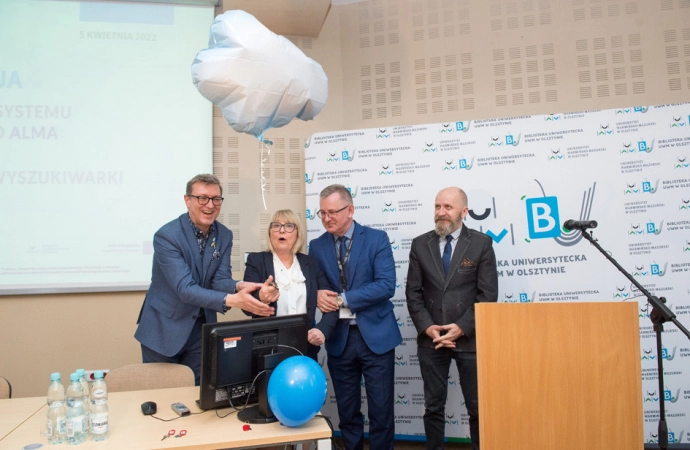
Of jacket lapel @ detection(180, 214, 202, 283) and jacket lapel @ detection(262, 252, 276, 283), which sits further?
jacket lapel @ detection(262, 252, 276, 283)

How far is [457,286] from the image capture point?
9.55 ft

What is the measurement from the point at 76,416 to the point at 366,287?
1.60m

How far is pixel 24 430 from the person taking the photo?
1.84m

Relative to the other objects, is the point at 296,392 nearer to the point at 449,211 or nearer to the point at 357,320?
the point at 357,320

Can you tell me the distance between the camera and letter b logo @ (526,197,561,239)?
347 cm

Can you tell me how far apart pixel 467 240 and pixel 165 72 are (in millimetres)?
2529

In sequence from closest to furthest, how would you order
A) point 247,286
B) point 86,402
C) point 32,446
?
point 32,446 < point 86,402 < point 247,286

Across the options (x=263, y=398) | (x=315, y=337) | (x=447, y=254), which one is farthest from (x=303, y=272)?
(x=263, y=398)

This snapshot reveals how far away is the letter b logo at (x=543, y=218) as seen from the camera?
3.47m

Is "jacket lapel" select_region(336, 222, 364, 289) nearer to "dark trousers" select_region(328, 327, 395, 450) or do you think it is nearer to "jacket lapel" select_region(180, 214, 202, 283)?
"dark trousers" select_region(328, 327, 395, 450)

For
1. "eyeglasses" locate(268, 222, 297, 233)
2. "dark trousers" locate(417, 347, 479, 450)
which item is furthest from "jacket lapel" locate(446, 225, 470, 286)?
"eyeglasses" locate(268, 222, 297, 233)

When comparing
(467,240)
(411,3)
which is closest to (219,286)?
(467,240)

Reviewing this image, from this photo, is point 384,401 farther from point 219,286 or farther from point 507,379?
point 507,379

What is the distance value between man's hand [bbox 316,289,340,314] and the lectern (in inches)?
46.2
